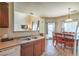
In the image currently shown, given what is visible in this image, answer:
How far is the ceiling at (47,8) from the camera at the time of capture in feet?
8.65

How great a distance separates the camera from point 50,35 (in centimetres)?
289

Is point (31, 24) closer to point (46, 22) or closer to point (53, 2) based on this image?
point (46, 22)

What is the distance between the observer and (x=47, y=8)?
9.21 feet

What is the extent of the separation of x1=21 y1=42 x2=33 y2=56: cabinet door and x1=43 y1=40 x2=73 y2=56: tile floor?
14.8 inches

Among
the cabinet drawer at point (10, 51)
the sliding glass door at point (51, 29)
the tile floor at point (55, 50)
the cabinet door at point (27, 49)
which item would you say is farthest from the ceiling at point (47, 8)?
the cabinet drawer at point (10, 51)

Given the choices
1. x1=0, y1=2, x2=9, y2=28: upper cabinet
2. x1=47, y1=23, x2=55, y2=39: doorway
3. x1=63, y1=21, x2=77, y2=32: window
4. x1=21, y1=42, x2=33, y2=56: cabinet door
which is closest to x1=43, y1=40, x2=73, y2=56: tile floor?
x1=47, y1=23, x2=55, y2=39: doorway

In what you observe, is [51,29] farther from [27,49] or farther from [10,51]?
[10,51]

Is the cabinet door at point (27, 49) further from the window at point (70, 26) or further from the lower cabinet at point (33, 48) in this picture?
the window at point (70, 26)

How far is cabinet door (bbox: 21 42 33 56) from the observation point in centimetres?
268

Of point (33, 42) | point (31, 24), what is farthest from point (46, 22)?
point (33, 42)

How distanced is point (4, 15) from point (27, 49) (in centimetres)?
102

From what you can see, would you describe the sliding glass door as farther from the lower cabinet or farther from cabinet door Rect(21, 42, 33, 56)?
cabinet door Rect(21, 42, 33, 56)

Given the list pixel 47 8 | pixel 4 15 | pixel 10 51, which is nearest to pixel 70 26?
pixel 47 8

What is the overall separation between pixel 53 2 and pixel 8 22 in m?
1.28
